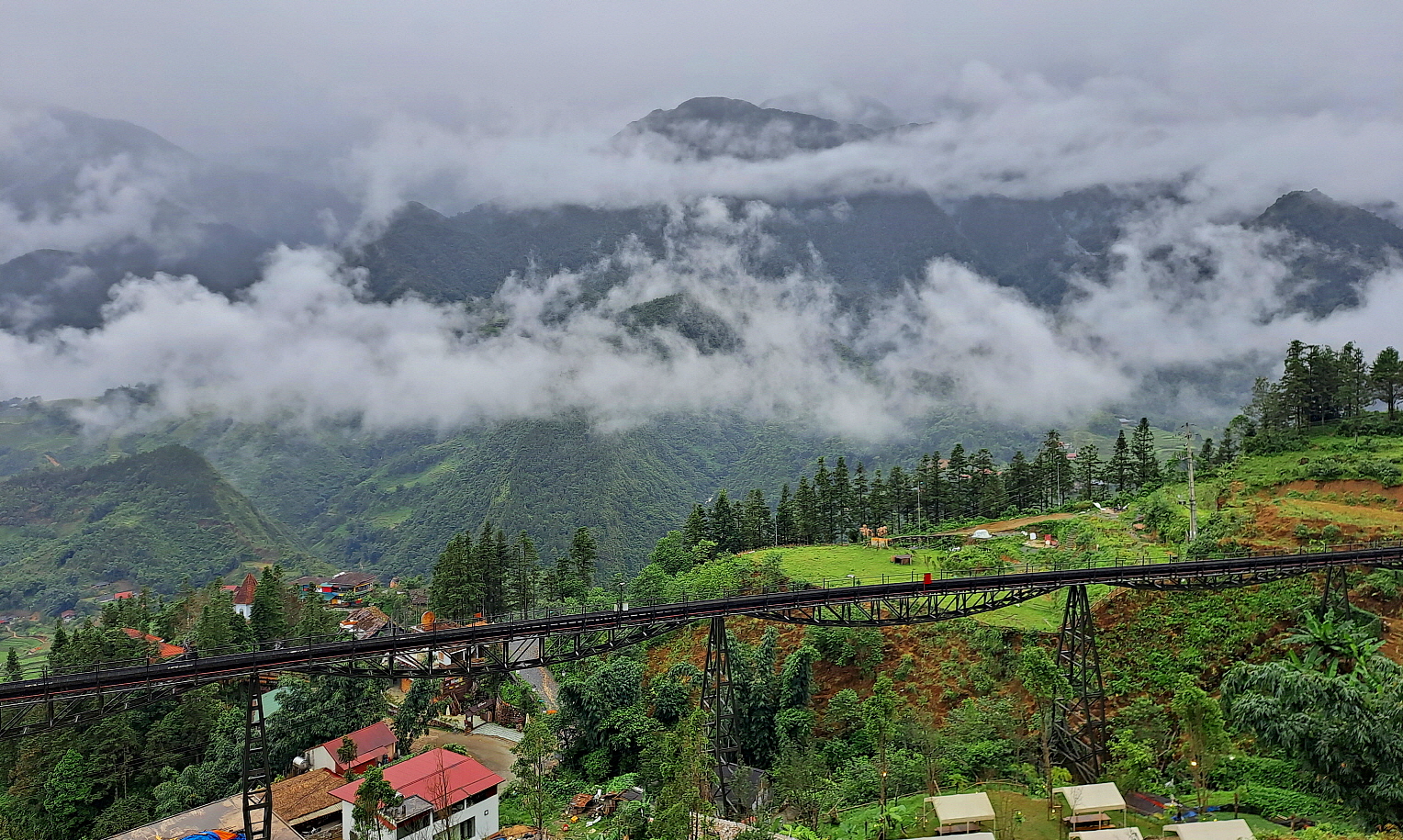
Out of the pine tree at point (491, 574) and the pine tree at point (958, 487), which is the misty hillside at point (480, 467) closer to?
the pine tree at point (491, 574)

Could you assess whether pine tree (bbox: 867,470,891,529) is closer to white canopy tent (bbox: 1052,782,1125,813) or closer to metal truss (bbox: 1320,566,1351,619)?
metal truss (bbox: 1320,566,1351,619)

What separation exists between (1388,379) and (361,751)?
70.1 metres

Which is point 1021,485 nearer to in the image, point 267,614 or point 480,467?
point 267,614

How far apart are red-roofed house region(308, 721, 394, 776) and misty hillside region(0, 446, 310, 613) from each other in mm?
80401

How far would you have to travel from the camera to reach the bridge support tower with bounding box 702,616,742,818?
29202mm

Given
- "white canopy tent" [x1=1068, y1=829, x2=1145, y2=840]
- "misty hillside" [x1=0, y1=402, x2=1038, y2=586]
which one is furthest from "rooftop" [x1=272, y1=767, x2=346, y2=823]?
"misty hillside" [x1=0, y1=402, x2=1038, y2=586]

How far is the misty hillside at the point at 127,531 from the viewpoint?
349 feet

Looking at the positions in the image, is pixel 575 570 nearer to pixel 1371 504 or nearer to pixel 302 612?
pixel 302 612

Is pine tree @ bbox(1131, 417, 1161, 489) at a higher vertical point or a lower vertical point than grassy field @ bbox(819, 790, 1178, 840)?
higher

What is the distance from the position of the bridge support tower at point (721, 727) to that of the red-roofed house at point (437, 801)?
1014cm

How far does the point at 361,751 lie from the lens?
41.2 meters

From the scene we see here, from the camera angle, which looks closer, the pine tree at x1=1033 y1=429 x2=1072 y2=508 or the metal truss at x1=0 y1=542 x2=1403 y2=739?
the metal truss at x1=0 y1=542 x2=1403 y2=739

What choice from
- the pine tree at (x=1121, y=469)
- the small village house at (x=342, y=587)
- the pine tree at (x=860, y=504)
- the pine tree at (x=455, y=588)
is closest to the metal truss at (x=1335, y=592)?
the pine tree at (x=1121, y=469)

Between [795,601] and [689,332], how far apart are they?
150137 mm
